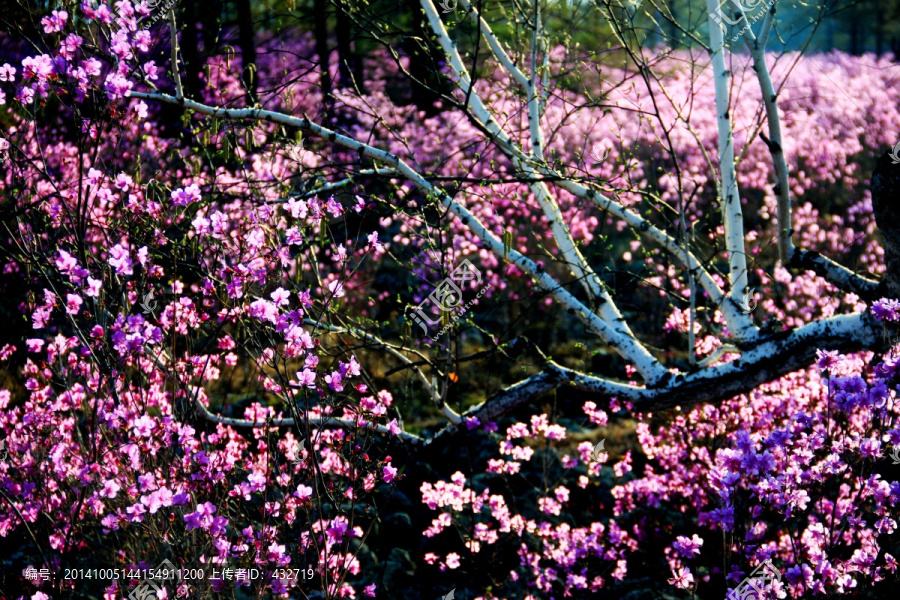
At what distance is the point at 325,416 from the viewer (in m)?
3.26

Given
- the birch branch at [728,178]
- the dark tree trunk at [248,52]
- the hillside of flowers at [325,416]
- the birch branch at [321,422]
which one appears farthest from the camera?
the birch branch at [728,178]

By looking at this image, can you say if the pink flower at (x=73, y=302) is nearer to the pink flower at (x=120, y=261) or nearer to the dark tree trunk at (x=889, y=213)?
the pink flower at (x=120, y=261)

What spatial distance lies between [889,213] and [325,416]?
3171 mm

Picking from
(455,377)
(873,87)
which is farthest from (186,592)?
(873,87)

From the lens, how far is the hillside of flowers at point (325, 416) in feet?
10.1

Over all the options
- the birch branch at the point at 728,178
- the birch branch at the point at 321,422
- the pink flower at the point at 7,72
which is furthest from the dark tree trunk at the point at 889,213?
the pink flower at the point at 7,72

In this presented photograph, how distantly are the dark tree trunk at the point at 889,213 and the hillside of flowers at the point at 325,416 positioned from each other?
20cm

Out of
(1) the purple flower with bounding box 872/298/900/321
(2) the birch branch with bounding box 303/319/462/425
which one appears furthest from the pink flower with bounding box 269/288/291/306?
(1) the purple flower with bounding box 872/298/900/321

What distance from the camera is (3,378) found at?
22.4 feet

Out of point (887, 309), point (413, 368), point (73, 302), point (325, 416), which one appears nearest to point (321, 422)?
point (325, 416)

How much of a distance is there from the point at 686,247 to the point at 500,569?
2699 millimetres

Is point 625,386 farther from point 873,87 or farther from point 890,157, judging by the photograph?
point 873,87

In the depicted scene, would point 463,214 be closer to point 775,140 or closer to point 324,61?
point 324,61

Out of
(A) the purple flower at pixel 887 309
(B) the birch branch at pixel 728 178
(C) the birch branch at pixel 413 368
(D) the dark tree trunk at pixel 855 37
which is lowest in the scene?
(A) the purple flower at pixel 887 309
